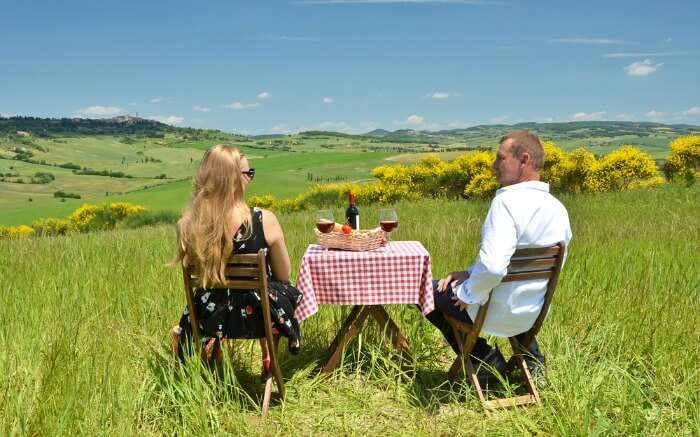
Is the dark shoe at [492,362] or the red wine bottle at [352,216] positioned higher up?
the red wine bottle at [352,216]

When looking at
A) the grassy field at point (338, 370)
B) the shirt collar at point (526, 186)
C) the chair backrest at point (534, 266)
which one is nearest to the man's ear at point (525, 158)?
the shirt collar at point (526, 186)

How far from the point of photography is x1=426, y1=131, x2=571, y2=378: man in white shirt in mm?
3100

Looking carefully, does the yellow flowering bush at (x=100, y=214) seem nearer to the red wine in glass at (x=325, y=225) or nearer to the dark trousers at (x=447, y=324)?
the red wine in glass at (x=325, y=225)

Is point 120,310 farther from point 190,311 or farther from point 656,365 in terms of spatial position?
point 656,365

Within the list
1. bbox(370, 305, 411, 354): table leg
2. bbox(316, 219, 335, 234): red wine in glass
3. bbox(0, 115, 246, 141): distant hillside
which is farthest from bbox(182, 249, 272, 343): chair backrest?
bbox(0, 115, 246, 141): distant hillside

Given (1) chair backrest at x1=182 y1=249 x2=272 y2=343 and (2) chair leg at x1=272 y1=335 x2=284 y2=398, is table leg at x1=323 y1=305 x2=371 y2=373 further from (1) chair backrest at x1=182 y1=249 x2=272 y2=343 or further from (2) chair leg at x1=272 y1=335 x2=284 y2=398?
(1) chair backrest at x1=182 y1=249 x2=272 y2=343

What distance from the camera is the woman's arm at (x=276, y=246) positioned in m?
3.39

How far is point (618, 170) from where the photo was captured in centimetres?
1634

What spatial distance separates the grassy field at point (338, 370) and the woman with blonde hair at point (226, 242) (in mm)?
287

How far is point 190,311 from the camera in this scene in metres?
3.38

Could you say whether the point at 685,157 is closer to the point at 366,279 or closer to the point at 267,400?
the point at 366,279

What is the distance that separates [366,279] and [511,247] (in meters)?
1.08

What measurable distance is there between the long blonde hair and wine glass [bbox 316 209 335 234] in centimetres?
76

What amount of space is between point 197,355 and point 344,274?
3.50ft
